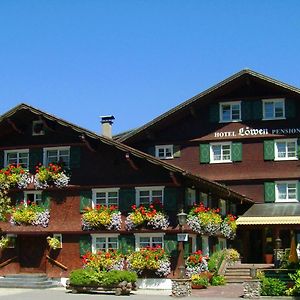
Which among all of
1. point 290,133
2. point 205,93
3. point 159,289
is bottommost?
point 159,289

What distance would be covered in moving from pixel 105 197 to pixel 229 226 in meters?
6.62

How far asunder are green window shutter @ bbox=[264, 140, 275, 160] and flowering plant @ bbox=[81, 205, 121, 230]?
33.2 feet

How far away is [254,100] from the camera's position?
115 feet

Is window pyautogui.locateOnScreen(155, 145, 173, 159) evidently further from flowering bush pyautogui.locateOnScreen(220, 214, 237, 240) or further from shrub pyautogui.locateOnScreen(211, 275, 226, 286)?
shrub pyautogui.locateOnScreen(211, 275, 226, 286)

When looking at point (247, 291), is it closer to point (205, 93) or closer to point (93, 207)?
point (93, 207)

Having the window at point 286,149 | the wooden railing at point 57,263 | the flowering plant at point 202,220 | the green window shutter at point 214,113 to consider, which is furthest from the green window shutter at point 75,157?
the window at point 286,149

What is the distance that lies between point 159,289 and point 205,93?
40.1 ft

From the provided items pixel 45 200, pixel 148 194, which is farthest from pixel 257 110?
pixel 45 200

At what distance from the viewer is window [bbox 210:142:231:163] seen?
3509 centimetres

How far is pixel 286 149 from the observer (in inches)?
1359

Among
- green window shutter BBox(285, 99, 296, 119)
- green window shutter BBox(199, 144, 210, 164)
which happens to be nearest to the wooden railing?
green window shutter BBox(199, 144, 210, 164)

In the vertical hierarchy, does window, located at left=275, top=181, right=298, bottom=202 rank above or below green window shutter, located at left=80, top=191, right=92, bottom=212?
above

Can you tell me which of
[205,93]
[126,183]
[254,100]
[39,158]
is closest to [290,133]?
[254,100]

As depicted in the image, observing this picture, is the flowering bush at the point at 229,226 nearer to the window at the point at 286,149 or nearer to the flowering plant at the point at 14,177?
the window at the point at 286,149
